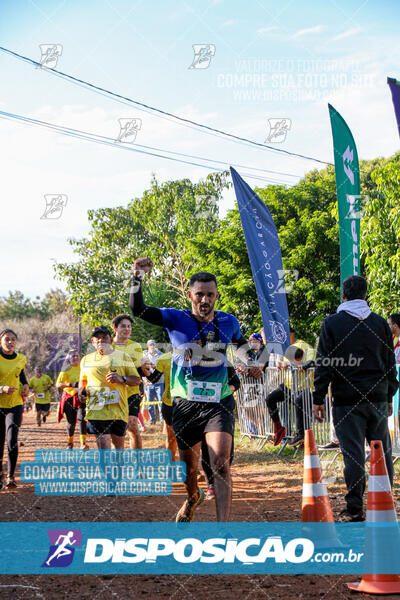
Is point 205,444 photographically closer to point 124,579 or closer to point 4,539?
point 124,579

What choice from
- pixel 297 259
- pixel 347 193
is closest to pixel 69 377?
pixel 347 193

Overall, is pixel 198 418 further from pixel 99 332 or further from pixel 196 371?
pixel 99 332

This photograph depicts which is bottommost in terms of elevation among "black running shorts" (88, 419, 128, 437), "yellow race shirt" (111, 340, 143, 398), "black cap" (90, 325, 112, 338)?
"black running shorts" (88, 419, 128, 437)

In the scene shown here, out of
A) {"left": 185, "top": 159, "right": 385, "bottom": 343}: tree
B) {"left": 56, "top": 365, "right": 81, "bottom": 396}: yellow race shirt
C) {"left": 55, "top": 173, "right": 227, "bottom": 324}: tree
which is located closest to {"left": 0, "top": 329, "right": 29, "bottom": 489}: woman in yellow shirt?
{"left": 56, "top": 365, "right": 81, "bottom": 396}: yellow race shirt

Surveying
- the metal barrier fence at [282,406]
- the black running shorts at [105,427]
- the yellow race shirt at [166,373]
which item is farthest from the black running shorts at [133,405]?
the metal barrier fence at [282,406]

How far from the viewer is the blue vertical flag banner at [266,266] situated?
12.2 m

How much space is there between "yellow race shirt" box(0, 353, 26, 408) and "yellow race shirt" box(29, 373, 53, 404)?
473 inches

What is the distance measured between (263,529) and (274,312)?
687 cm

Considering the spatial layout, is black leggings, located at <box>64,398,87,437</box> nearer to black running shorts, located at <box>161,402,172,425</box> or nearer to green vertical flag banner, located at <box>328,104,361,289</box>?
black running shorts, located at <box>161,402,172,425</box>

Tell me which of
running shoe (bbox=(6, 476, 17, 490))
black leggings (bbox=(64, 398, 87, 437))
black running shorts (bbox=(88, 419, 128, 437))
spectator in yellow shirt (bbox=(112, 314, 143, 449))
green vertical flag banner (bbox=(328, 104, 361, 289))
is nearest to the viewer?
black running shorts (bbox=(88, 419, 128, 437))

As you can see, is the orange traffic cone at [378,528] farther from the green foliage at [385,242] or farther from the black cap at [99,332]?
the green foliage at [385,242]

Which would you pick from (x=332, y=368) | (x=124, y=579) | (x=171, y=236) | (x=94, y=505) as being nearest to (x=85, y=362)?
(x=94, y=505)

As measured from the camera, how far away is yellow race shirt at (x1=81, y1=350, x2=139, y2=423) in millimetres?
8078

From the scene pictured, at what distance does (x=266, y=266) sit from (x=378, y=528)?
8633 mm
